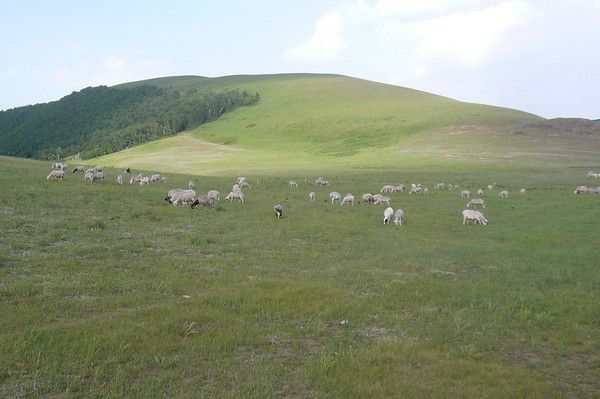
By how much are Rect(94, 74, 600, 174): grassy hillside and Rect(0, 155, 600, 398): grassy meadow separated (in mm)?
53335

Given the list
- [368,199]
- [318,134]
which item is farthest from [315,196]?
[318,134]

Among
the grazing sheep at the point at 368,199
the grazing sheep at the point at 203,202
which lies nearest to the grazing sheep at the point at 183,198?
the grazing sheep at the point at 203,202

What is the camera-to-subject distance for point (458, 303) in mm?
13430

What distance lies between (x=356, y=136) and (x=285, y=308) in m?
106

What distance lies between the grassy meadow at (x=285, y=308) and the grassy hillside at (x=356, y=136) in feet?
175

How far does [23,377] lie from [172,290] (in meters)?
5.15

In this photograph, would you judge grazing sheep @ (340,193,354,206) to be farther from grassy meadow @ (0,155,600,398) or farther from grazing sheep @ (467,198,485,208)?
grassy meadow @ (0,155,600,398)

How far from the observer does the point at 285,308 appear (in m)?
12.2

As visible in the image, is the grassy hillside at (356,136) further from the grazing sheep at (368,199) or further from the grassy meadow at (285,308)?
the grassy meadow at (285,308)

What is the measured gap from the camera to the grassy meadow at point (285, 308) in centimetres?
863

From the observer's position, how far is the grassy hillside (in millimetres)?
80812

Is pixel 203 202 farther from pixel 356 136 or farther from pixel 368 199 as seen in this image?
pixel 356 136

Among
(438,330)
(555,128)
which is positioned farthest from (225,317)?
(555,128)

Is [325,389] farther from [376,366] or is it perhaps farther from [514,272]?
[514,272]
